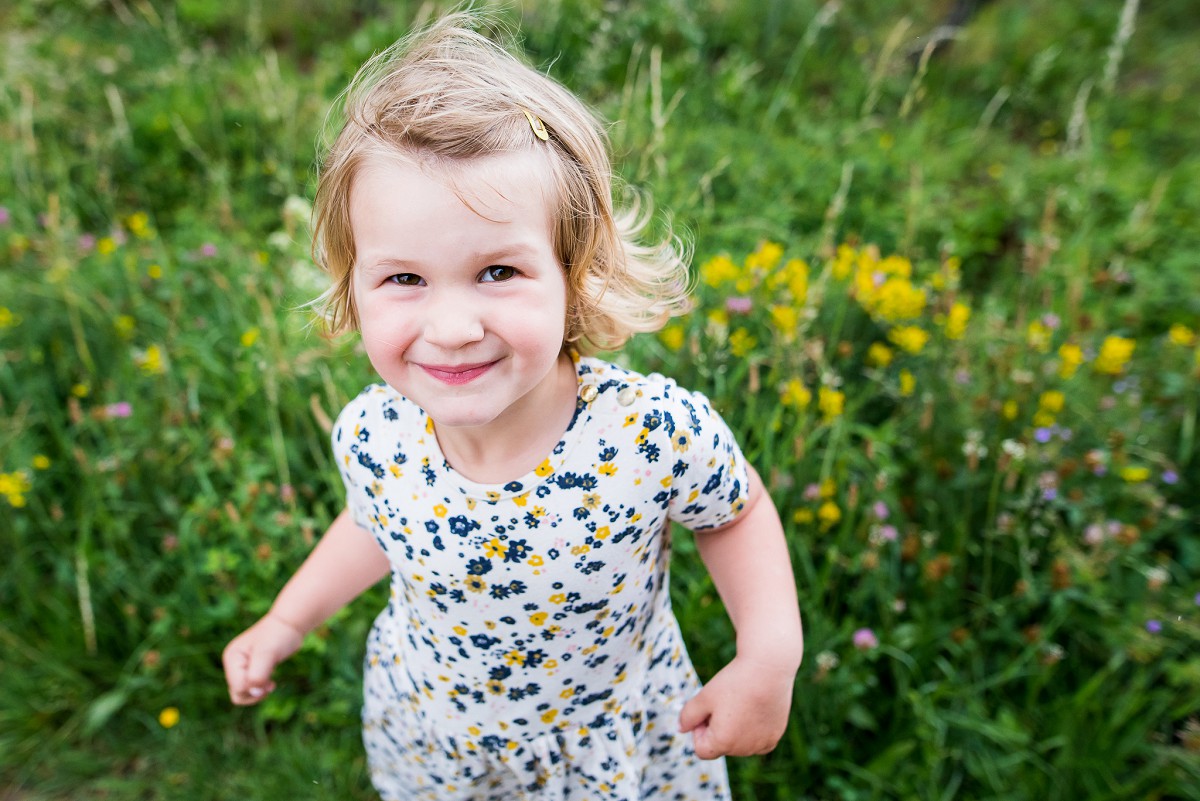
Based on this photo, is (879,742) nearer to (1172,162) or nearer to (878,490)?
(878,490)

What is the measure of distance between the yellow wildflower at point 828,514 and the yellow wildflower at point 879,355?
45 cm

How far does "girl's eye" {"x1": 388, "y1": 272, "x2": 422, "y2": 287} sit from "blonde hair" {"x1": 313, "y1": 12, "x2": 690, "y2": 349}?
0.12 meters

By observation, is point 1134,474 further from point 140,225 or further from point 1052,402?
point 140,225

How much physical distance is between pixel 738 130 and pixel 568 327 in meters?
2.42

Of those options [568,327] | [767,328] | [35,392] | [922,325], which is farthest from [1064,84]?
[35,392]

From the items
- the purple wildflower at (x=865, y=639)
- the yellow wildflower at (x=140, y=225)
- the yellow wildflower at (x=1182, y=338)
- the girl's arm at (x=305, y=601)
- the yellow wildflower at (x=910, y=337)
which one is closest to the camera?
the girl's arm at (x=305, y=601)

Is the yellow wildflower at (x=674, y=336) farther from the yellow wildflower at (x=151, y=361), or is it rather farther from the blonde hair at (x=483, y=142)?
the yellow wildflower at (x=151, y=361)

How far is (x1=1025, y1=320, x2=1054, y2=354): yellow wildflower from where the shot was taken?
2174 millimetres

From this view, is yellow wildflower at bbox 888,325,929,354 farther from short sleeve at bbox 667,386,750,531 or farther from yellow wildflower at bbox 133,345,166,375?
yellow wildflower at bbox 133,345,166,375

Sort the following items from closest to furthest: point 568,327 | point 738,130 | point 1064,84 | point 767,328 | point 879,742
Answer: point 568,327 → point 879,742 → point 767,328 → point 738,130 → point 1064,84

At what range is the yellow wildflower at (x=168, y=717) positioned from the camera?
1.93 m

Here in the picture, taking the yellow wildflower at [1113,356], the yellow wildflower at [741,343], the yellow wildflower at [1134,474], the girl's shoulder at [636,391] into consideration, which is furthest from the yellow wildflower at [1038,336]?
the girl's shoulder at [636,391]

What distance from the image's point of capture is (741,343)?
201 centimetres

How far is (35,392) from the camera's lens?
7.99 ft
